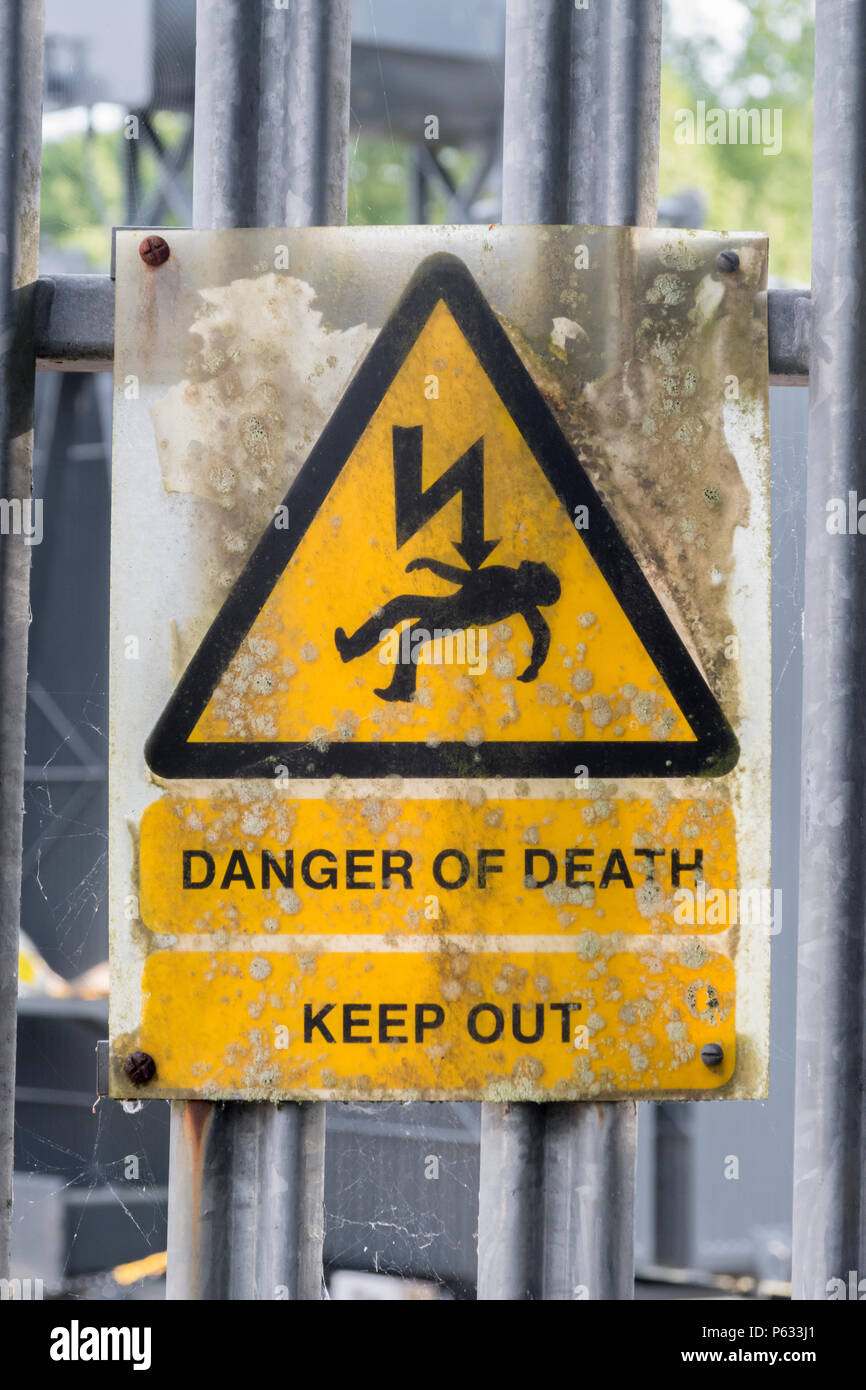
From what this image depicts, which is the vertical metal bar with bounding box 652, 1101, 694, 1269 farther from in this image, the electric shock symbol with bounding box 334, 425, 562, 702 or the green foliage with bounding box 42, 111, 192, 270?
the green foliage with bounding box 42, 111, 192, 270

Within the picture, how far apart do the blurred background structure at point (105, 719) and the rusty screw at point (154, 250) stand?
625 mm

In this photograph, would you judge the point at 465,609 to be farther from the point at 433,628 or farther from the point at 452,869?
the point at 452,869

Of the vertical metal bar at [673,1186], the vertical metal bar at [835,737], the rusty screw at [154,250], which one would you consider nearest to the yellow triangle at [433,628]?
the vertical metal bar at [835,737]

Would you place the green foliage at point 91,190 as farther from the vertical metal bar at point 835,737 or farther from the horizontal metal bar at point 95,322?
the vertical metal bar at point 835,737

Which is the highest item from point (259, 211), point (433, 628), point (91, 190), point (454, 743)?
point (91, 190)

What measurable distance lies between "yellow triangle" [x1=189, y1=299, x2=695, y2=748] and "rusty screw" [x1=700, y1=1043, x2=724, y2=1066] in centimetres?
36

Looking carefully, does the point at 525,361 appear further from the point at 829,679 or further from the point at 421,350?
the point at 829,679

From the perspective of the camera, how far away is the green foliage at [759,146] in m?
2.10

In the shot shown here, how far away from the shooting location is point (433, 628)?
1242mm

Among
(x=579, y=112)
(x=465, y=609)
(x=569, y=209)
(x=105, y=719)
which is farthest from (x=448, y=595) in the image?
(x=105, y=719)

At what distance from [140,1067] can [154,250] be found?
0.95m

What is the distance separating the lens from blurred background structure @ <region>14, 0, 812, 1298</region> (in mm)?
1910
